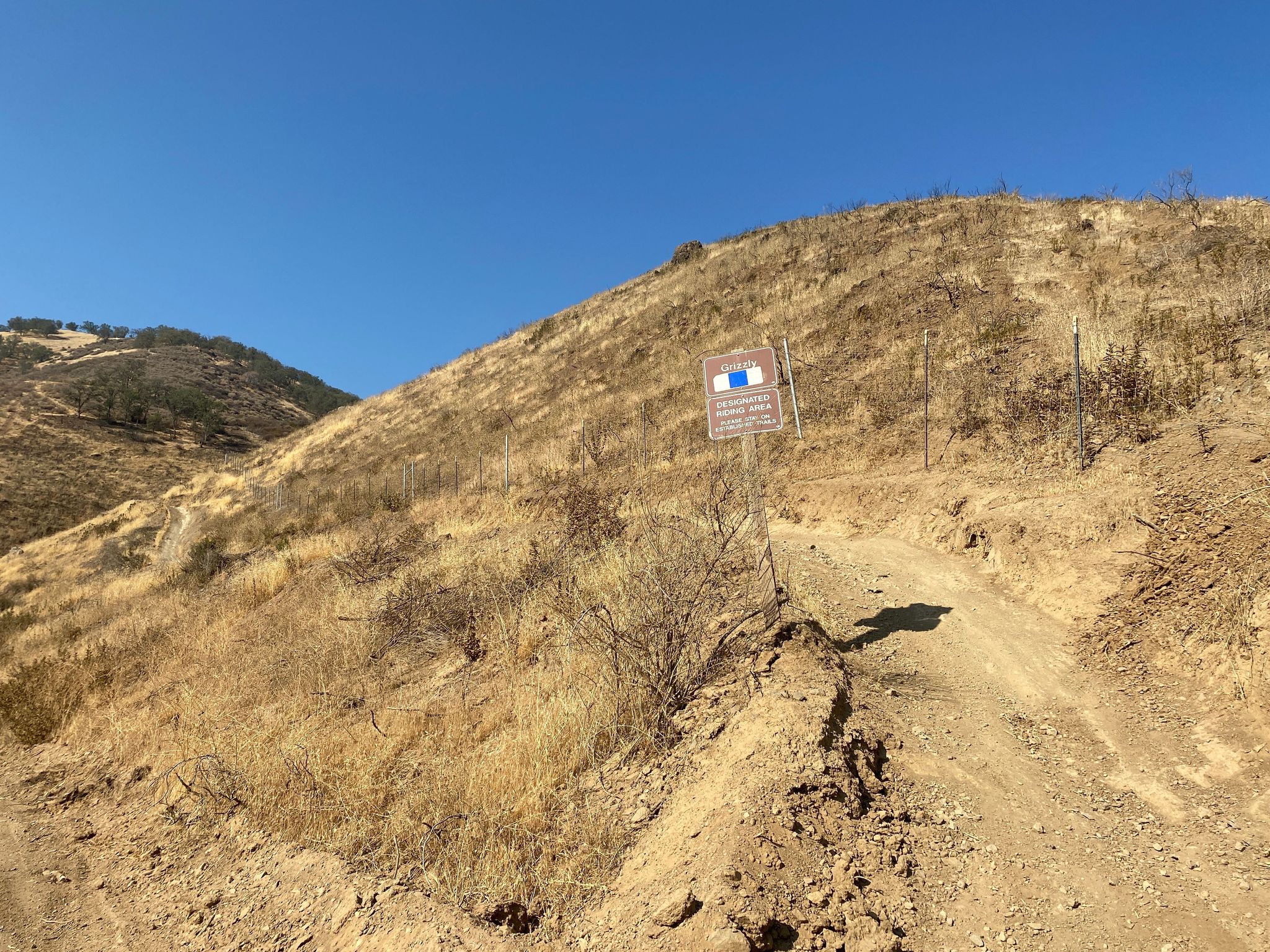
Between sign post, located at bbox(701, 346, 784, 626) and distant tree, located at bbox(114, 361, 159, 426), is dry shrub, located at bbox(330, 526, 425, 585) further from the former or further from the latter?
distant tree, located at bbox(114, 361, 159, 426)

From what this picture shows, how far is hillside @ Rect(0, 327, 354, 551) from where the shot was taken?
40625 millimetres

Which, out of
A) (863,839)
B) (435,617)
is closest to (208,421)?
(435,617)

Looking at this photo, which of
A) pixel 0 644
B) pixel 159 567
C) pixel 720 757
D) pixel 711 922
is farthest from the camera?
pixel 159 567

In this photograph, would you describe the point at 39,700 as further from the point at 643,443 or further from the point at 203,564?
the point at 643,443

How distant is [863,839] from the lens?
11.6ft

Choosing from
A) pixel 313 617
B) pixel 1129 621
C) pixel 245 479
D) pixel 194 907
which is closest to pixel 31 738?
pixel 313 617

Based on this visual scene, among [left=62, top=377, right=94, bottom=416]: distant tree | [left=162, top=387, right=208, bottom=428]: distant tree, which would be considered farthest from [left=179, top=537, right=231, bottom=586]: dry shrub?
[left=162, top=387, right=208, bottom=428]: distant tree

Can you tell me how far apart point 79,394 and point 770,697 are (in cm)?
7012

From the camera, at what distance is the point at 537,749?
4.68m

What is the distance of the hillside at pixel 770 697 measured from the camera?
135 inches

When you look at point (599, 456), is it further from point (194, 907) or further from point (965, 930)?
point (965, 930)

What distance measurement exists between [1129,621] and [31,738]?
1271 cm

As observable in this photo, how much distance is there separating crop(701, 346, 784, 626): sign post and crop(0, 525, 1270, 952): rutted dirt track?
60 cm

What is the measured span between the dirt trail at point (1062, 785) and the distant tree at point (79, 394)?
6763cm
